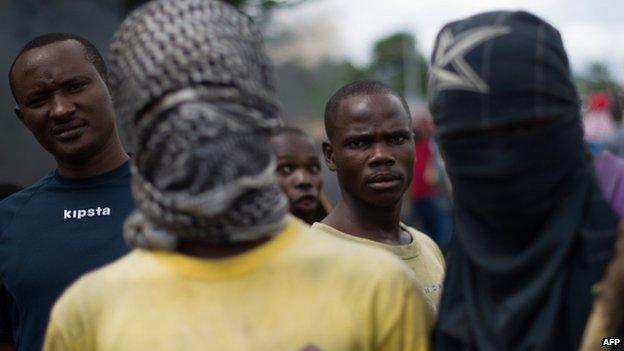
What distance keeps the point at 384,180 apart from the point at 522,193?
2128 mm

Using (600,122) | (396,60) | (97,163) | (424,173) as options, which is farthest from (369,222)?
(396,60)

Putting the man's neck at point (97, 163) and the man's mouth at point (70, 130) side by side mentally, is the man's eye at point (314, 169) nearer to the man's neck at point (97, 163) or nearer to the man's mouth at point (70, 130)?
the man's neck at point (97, 163)

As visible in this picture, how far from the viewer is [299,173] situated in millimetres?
6027

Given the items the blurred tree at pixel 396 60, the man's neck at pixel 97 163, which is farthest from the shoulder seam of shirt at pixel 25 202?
the blurred tree at pixel 396 60

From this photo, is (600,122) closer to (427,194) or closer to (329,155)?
(427,194)

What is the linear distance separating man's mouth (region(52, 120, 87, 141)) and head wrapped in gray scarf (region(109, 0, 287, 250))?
5.63 feet

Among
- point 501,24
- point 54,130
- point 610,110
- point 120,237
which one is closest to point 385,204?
point 120,237

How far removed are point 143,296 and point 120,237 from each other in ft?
5.29

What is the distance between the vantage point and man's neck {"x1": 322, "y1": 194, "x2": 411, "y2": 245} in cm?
438

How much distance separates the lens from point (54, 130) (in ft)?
13.7

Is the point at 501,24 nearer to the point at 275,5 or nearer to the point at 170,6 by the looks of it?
the point at 170,6

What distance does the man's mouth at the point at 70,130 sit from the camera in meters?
4.14

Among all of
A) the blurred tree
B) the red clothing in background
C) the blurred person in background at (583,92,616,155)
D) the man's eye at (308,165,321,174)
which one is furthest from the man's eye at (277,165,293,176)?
the blurred tree

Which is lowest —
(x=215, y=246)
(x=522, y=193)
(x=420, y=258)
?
(x=420, y=258)
